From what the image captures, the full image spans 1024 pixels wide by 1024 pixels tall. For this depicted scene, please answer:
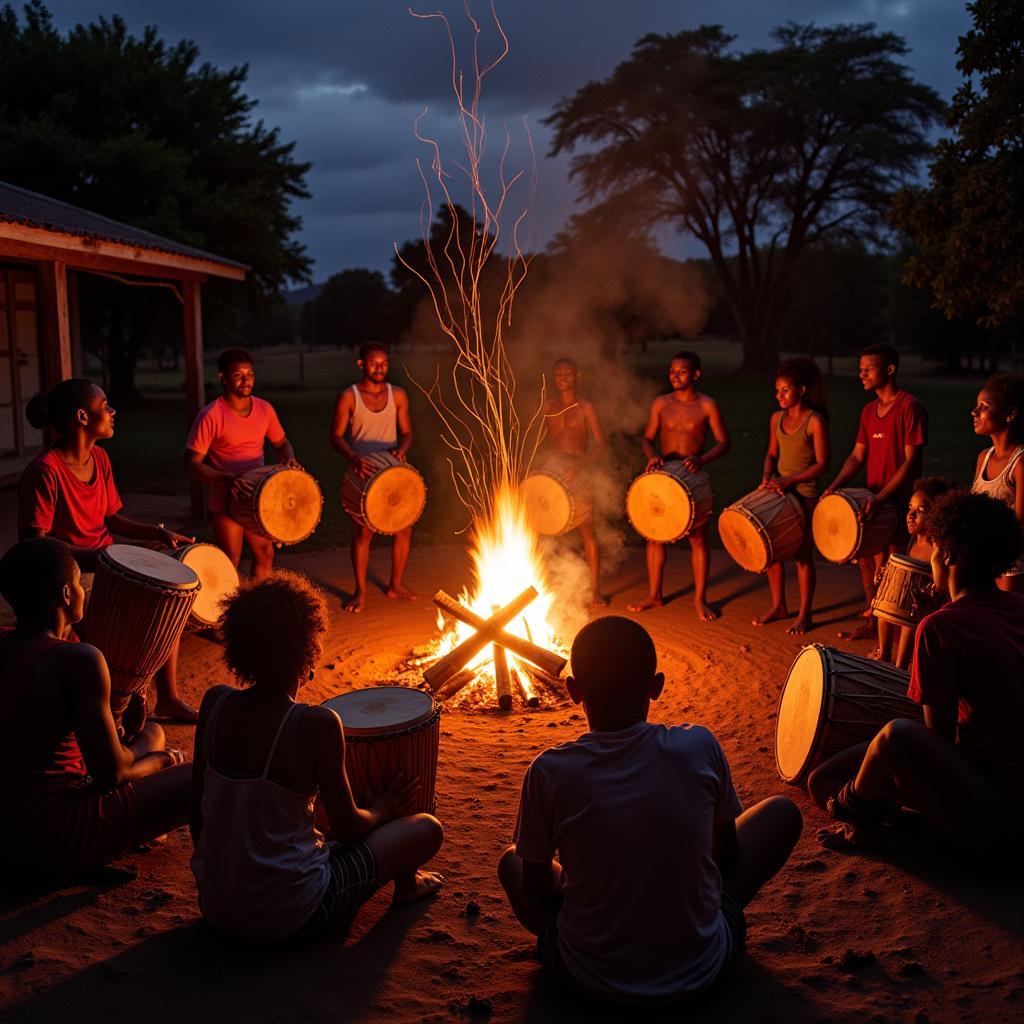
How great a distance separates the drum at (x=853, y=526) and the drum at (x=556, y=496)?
1.77 meters

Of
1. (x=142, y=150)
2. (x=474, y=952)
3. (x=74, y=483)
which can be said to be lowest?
(x=474, y=952)

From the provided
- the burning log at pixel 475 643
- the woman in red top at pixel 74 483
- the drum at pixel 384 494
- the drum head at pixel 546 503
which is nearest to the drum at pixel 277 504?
the drum at pixel 384 494

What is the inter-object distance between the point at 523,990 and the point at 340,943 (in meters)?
0.66

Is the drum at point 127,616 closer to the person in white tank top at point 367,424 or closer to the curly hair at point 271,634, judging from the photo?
the curly hair at point 271,634

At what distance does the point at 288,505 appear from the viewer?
22.9 ft

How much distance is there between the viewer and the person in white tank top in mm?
7449

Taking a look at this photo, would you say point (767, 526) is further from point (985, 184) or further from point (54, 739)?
point (985, 184)

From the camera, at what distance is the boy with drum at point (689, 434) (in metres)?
7.24

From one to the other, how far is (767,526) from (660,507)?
85 cm

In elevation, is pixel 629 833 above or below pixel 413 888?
above

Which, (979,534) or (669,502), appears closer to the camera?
(979,534)

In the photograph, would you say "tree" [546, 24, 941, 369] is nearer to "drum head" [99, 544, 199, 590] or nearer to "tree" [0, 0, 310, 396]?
"tree" [0, 0, 310, 396]

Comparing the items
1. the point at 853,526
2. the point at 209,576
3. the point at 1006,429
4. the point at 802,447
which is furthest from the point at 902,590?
the point at 209,576

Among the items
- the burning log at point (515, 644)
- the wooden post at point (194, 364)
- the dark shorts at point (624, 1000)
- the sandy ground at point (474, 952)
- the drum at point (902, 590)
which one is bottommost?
the sandy ground at point (474, 952)
